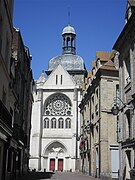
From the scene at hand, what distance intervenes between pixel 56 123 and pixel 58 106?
3.30 metres

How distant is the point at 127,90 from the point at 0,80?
7654 millimetres

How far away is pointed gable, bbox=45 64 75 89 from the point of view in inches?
2387

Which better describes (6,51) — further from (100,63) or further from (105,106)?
(100,63)

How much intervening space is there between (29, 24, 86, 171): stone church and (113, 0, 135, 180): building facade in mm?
37761

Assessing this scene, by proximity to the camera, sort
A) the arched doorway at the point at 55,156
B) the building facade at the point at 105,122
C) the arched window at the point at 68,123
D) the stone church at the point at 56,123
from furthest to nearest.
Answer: the arched window at the point at 68,123 < the arched doorway at the point at 55,156 < the stone church at the point at 56,123 < the building facade at the point at 105,122

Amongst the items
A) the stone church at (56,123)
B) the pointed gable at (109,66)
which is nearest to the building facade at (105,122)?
the pointed gable at (109,66)

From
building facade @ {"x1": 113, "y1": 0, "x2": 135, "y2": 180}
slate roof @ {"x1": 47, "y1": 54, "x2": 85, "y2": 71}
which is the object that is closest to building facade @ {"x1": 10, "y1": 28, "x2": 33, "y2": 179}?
building facade @ {"x1": 113, "y1": 0, "x2": 135, "y2": 180}

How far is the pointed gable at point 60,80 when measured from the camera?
6062cm

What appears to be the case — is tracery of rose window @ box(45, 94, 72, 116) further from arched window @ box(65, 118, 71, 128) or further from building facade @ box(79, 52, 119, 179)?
building facade @ box(79, 52, 119, 179)

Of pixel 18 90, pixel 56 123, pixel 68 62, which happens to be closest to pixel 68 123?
pixel 56 123

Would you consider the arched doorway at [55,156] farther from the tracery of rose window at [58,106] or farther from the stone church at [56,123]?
the tracery of rose window at [58,106]

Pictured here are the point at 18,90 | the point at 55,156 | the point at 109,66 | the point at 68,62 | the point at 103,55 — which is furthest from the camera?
the point at 68,62

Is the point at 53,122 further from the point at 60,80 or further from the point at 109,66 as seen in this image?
the point at 109,66

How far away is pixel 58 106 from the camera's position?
5919 centimetres
